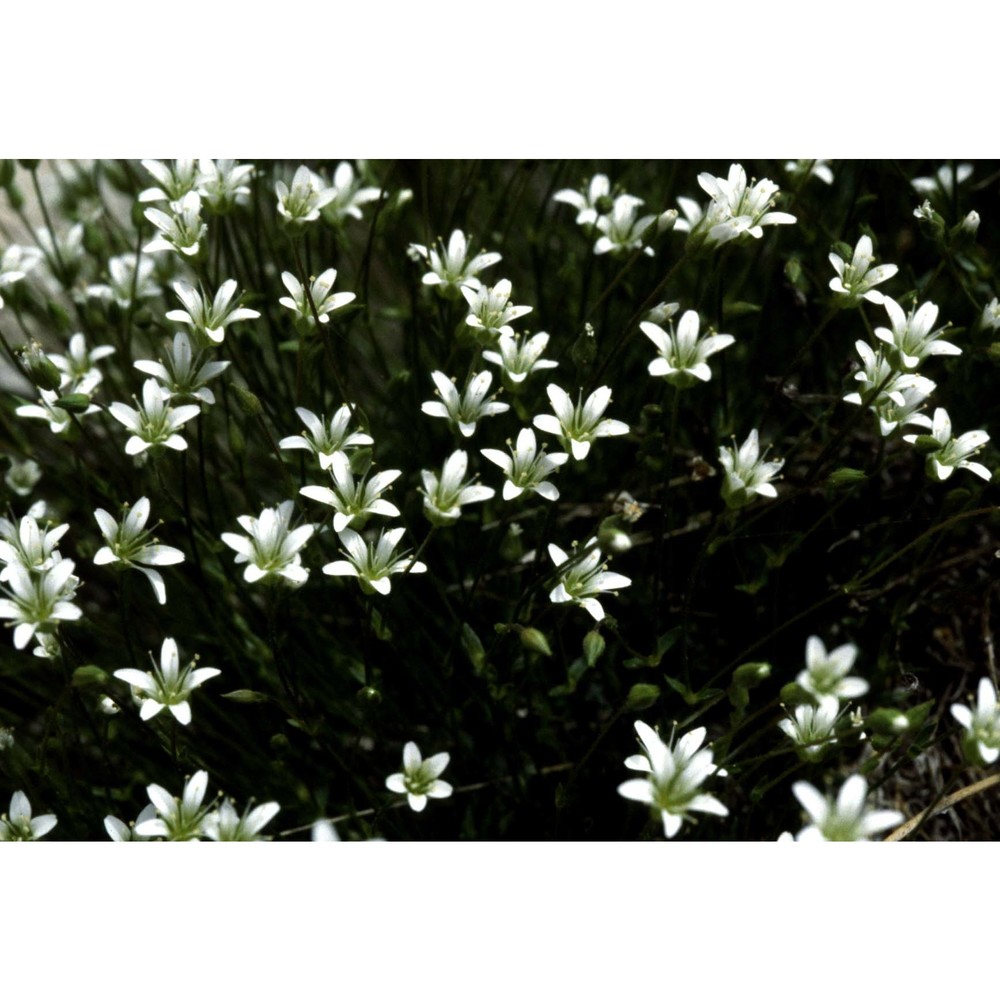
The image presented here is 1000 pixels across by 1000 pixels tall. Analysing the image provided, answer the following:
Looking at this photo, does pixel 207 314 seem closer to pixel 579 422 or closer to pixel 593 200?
pixel 579 422

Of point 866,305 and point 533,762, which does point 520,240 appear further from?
point 533,762

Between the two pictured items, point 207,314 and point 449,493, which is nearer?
point 449,493

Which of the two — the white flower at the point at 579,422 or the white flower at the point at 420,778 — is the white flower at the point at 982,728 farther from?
the white flower at the point at 420,778

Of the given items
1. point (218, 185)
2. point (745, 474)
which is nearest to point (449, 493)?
point (745, 474)

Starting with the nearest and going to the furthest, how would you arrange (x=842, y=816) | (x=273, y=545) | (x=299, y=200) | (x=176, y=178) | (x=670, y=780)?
(x=842, y=816), (x=670, y=780), (x=273, y=545), (x=299, y=200), (x=176, y=178)

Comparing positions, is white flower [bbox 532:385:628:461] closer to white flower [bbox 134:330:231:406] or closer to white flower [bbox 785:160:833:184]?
white flower [bbox 134:330:231:406]

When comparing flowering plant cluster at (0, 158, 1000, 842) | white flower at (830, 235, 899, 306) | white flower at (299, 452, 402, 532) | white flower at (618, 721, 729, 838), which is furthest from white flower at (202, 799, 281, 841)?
white flower at (830, 235, 899, 306)
